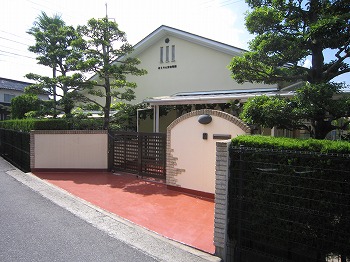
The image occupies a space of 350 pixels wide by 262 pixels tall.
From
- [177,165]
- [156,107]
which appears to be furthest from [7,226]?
[156,107]

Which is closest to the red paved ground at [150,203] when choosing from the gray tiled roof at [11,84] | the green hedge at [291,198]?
the green hedge at [291,198]

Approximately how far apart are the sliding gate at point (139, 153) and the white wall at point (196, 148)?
701mm

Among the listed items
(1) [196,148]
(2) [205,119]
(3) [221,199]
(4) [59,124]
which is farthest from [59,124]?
(3) [221,199]

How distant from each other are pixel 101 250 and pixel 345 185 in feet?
12.1

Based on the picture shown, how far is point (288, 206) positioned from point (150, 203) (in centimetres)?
388

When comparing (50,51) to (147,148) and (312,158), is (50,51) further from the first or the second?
(312,158)

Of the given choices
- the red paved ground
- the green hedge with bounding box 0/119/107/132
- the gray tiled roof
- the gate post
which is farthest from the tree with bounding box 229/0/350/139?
the gray tiled roof

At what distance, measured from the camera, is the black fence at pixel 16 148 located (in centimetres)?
1087

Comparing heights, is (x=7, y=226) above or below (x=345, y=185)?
below

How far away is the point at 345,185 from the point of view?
315 centimetres

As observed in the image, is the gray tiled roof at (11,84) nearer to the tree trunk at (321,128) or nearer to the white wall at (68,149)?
the white wall at (68,149)

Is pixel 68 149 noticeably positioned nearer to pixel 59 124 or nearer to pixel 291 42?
pixel 59 124

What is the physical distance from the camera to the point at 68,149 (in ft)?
33.7

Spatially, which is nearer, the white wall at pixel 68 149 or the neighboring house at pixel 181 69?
the white wall at pixel 68 149
